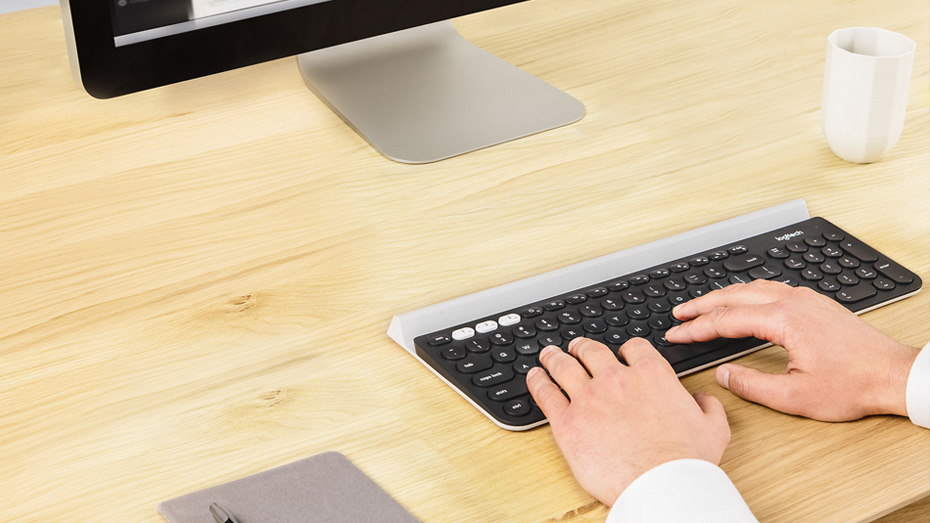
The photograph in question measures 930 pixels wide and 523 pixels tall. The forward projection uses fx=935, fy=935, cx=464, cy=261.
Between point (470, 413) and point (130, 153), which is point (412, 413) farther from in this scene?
point (130, 153)

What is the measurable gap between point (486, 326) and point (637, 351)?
11 cm

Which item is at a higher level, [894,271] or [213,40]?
[213,40]

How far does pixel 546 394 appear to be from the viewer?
0.59 metres

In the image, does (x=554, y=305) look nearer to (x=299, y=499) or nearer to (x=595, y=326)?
(x=595, y=326)

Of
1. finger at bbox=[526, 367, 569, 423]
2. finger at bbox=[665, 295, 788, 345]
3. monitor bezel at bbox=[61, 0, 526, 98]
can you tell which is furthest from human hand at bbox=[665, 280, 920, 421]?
monitor bezel at bbox=[61, 0, 526, 98]

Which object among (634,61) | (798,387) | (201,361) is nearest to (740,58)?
(634,61)

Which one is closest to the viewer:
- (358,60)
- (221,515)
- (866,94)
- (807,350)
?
(221,515)

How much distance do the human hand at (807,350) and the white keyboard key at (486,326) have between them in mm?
120

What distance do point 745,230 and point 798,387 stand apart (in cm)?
20

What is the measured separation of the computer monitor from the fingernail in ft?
1.21

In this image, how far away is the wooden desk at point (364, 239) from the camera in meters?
0.56

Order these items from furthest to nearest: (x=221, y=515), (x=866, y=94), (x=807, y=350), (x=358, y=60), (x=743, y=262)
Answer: (x=358, y=60) → (x=866, y=94) → (x=743, y=262) → (x=807, y=350) → (x=221, y=515)

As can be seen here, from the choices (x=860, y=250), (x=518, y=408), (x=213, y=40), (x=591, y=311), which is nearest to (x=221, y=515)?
(x=518, y=408)

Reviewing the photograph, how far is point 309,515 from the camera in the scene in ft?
1.71
